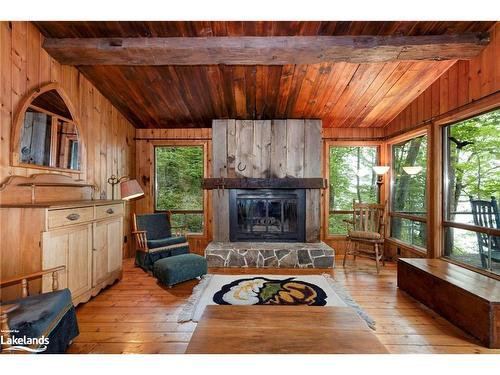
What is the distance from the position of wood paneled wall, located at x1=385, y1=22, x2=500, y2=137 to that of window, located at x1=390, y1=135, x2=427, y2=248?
15.7 inches

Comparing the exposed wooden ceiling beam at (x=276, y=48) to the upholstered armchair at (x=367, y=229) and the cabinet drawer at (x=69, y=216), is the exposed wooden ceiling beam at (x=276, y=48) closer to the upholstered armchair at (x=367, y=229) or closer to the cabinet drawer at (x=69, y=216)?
the cabinet drawer at (x=69, y=216)

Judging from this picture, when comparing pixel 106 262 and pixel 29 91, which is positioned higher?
pixel 29 91

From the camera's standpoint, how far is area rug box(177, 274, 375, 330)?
7.63 feet

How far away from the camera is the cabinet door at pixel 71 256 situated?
6.19 ft

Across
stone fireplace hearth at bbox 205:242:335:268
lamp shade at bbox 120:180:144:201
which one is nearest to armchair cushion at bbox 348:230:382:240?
stone fireplace hearth at bbox 205:242:335:268

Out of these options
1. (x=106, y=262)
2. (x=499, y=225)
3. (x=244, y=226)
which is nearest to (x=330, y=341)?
(x=499, y=225)

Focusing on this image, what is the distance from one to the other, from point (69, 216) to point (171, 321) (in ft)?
4.28

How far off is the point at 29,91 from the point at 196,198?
8.92 ft

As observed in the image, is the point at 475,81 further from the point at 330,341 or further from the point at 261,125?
the point at 330,341

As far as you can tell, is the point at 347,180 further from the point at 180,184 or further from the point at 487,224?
the point at 180,184

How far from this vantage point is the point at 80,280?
225 cm

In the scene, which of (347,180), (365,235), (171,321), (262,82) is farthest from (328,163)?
(171,321)

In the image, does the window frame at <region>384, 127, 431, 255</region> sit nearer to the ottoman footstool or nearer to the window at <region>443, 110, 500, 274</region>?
A: the window at <region>443, 110, 500, 274</region>

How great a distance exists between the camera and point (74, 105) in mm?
2859
